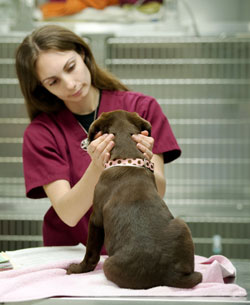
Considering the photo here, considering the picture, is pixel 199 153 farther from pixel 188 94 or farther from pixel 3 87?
pixel 3 87

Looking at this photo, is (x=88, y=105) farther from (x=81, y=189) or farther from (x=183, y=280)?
(x=183, y=280)

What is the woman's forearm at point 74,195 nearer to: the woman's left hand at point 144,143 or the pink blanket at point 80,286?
the woman's left hand at point 144,143

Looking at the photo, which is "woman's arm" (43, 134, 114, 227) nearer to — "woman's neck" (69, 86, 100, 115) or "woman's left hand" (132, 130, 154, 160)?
"woman's left hand" (132, 130, 154, 160)

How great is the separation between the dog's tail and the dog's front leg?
0.72 feet

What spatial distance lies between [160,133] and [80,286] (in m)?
0.71

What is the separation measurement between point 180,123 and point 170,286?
1829 mm

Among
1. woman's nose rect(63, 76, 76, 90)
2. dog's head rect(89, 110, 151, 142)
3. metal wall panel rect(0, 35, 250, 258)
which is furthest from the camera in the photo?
metal wall panel rect(0, 35, 250, 258)

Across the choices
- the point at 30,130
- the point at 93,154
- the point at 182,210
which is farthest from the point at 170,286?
the point at 182,210

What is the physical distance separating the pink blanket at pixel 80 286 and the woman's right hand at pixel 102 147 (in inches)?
10.8

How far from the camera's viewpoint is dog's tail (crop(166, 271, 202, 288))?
3.51 feet

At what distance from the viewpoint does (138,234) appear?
1.07 m

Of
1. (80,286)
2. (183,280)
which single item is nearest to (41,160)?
(80,286)

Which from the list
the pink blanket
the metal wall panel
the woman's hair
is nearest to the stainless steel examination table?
the pink blanket

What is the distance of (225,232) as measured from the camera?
2.88 meters
